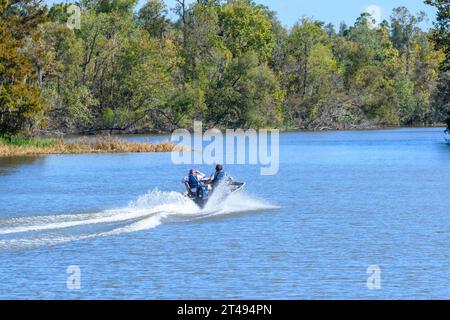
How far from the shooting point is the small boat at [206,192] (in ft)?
132

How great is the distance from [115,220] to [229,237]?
17.3ft

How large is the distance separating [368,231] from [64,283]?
42.1 ft

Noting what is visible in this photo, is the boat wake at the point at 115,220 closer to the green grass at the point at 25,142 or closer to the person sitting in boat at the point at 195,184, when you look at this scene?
the person sitting in boat at the point at 195,184

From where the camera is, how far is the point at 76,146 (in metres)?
77.8

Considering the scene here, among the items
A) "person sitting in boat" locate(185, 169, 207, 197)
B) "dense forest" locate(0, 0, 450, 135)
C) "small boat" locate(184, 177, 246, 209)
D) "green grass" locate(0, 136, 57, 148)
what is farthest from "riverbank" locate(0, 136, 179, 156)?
"person sitting in boat" locate(185, 169, 207, 197)

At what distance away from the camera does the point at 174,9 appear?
139 meters

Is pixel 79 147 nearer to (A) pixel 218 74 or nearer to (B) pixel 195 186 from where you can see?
(B) pixel 195 186

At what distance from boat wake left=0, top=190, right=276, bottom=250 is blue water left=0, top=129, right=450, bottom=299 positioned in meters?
0.06

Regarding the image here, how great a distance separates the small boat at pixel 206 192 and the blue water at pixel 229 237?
15.0 inches

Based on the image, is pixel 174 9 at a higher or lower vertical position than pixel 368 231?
higher

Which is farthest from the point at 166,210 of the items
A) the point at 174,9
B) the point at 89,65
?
the point at 174,9

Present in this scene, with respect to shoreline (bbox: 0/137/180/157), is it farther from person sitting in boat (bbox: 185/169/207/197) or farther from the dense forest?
person sitting in boat (bbox: 185/169/207/197)

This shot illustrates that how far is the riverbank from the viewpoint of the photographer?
76.2m
